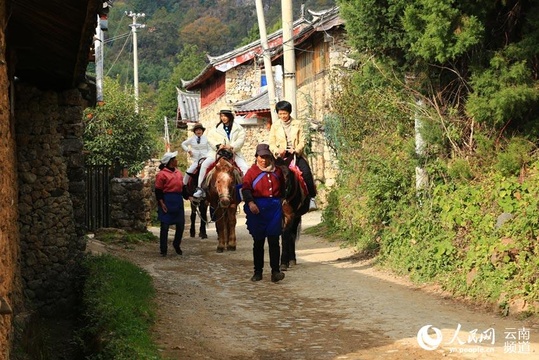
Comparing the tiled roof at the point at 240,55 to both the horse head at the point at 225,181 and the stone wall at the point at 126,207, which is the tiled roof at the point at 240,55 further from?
the horse head at the point at 225,181

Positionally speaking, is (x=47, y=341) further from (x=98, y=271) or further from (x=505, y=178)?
(x=505, y=178)

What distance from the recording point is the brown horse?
15.8 meters

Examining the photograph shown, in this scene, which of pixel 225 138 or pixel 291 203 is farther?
pixel 225 138

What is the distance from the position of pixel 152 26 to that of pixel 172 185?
278 feet

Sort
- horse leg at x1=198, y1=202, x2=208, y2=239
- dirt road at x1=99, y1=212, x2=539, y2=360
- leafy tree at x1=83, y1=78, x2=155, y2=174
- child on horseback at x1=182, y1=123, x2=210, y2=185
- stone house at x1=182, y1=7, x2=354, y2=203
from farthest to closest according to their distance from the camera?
leafy tree at x1=83, y1=78, x2=155, y2=174 < stone house at x1=182, y1=7, x2=354, y2=203 < child on horseback at x1=182, y1=123, x2=210, y2=185 < horse leg at x1=198, y1=202, x2=208, y2=239 < dirt road at x1=99, y1=212, x2=539, y2=360

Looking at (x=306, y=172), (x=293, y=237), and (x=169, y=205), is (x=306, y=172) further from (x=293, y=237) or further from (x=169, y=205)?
(x=169, y=205)

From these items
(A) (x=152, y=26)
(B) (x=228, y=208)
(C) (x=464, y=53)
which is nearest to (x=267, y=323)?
(C) (x=464, y=53)

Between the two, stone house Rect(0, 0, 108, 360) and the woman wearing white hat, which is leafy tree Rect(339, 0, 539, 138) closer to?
stone house Rect(0, 0, 108, 360)

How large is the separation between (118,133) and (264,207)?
17.7 meters

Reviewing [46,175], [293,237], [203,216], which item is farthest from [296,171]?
[203,216]

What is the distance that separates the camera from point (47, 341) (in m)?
10.3

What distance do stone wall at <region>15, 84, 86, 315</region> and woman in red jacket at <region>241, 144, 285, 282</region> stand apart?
2324 millimetres

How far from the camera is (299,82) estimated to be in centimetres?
3362

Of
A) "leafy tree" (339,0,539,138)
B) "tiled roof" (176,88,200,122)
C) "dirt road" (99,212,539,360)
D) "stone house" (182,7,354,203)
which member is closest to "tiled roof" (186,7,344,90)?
"stone house" (182,7,354,203)
